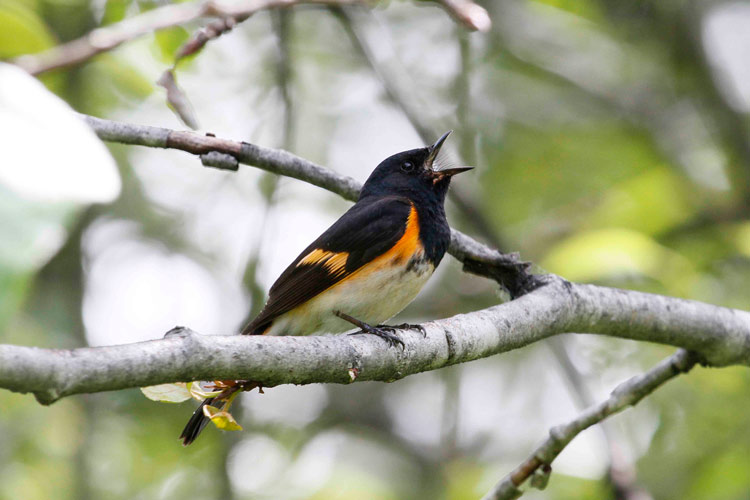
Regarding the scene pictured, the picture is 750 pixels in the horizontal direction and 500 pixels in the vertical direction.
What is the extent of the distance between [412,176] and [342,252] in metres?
0.91

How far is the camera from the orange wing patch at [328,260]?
3289 mm

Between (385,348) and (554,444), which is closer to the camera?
(385,348)

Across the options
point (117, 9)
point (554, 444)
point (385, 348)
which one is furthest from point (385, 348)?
point (117, 9)

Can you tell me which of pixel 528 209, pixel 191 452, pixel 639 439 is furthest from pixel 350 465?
pixel 528 209

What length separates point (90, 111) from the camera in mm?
5262

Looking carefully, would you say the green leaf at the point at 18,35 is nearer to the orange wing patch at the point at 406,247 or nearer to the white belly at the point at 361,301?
the white belly at the point at 361,301

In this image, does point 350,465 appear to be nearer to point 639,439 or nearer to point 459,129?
point 639,439

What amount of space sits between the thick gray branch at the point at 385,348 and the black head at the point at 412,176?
121 centimetres

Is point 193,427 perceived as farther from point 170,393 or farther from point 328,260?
point 328,260

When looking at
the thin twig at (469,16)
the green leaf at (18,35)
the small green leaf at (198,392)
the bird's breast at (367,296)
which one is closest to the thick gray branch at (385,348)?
the small green leaf at (198,392)

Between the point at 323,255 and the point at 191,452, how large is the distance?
10.1 ft

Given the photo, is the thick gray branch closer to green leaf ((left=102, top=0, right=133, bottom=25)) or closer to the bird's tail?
the bird's tail

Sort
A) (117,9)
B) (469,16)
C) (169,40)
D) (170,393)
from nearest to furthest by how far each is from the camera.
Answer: (170,393), (469,16), (169,40), (117,9)

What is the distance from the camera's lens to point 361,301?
10.8ft
